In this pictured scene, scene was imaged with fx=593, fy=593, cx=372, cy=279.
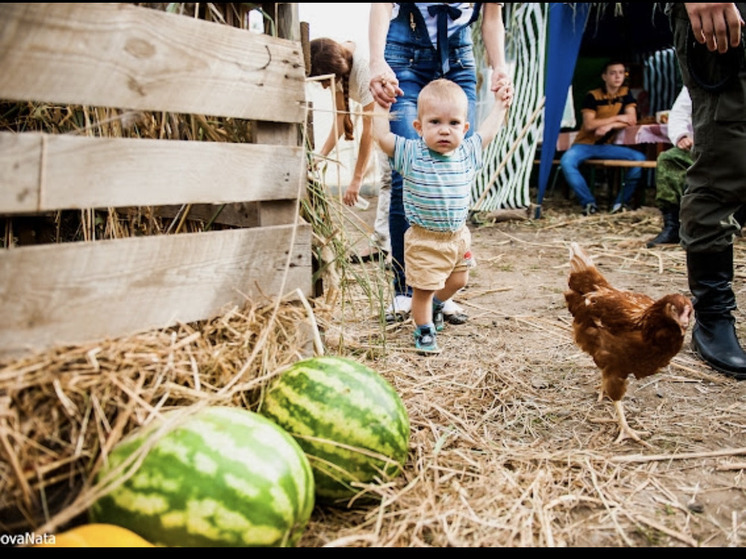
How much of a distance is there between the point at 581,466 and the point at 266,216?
132cm

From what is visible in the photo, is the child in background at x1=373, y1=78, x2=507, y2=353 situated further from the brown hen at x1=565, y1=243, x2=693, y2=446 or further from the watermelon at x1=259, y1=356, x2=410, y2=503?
the watermelon at x1=259, y1=356, x2=410, y2=503

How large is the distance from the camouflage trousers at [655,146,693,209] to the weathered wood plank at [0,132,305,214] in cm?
462

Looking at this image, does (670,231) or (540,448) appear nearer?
(540,448)

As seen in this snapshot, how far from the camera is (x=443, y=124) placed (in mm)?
2809

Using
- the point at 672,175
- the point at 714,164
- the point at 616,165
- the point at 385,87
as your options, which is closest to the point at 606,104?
the point at 616,165

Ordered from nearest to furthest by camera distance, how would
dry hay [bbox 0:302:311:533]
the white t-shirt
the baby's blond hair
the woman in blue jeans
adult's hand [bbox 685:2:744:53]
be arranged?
dry hay [bbox 0:302:311:533] → adult's hand [bbox 685:2:744:53] → the baby's blond hair → the woman in blue jeans → the white t-shirt

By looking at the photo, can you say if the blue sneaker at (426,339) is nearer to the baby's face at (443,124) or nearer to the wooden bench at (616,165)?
the baby's face at (443,124)

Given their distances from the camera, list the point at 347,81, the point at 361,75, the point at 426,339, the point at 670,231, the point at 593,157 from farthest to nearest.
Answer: the point at 593,157 → the point at 670,231 → the point at 347,81 → the point at 361,75 → the point at 426,339

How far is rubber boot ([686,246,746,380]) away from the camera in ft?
9.18

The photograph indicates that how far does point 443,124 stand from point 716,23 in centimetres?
117

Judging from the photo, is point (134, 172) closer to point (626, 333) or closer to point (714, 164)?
point (626, 333)

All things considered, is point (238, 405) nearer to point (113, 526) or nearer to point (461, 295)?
point (113, 526)

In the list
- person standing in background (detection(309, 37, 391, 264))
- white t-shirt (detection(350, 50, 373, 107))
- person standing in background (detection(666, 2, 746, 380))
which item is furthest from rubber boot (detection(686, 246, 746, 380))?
white t-shirt (detection(350, 50, 373, 107))
